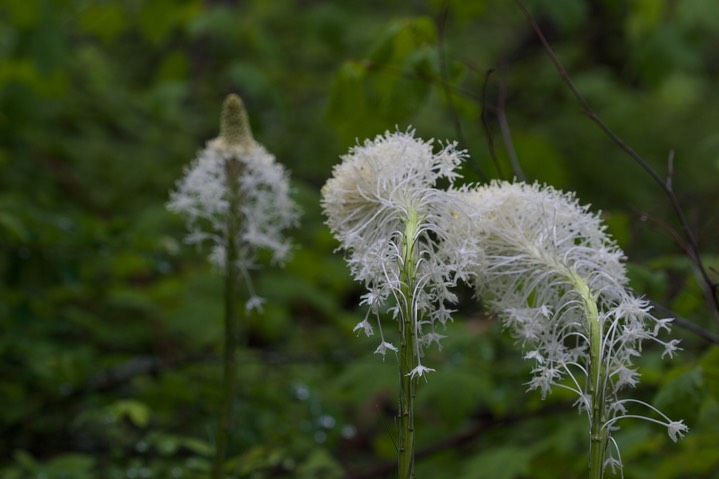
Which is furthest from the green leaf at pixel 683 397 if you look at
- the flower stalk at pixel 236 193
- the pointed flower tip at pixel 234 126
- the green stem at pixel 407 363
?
the pointed flower tip at pixel 234 126

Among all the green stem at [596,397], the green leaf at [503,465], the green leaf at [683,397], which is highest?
the green leaf at [503,465]

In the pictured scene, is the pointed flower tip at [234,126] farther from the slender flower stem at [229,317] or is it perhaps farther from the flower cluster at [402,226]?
the flower cluster at [402,226]

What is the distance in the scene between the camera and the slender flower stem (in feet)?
8.77

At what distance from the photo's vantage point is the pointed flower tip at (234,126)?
2848 millimetres

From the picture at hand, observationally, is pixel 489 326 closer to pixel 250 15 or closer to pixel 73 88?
pixel 250 15

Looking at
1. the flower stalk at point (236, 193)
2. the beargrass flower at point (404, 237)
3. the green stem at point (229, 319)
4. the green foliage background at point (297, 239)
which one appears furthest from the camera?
the green foliage background at point (297, 239)

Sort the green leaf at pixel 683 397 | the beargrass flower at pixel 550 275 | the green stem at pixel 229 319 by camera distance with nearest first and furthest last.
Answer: the beargrass flower at pixel 550 275 < the green leaf at pixel 683 397 < the green stem at pixel 229 319

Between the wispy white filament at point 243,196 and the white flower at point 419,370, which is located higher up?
the wispy white filament at point 243,196

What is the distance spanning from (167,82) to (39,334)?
2.10 meters

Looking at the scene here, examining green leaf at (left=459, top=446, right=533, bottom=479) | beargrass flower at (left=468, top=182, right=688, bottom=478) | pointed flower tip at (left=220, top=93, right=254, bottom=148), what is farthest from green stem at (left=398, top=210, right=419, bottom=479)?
green leaf at (left=459, top=446, right=533, bottom=479)

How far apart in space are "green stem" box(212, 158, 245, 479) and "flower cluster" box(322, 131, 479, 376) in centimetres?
94

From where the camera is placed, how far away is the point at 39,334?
177 inches

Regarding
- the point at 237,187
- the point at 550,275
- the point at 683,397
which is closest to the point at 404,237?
the point at 550,275

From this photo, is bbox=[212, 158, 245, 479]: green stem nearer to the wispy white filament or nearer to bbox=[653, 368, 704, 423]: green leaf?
the wispy white filament
